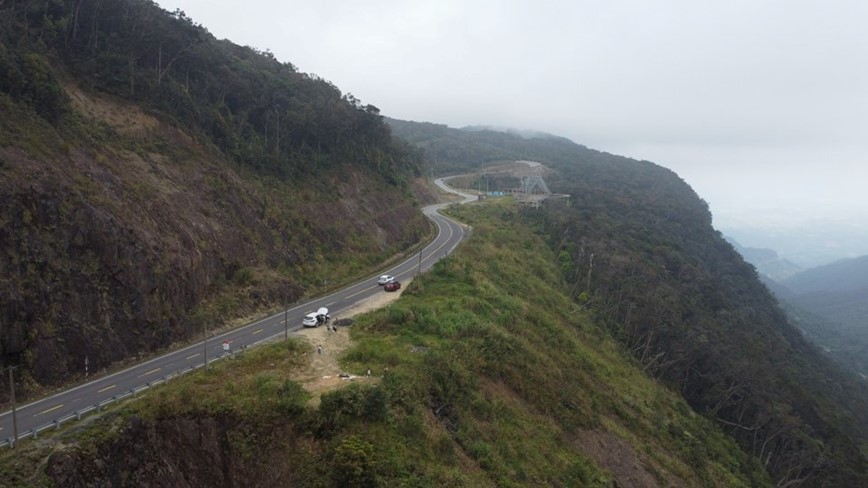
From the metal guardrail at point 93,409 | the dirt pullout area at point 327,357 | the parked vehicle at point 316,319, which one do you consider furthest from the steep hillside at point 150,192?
the dirt pullout area at point 327,357

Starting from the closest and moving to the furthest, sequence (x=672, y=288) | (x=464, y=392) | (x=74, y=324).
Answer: (x=74, y=324) → (x=464, y=392) → (x=672, y=288)

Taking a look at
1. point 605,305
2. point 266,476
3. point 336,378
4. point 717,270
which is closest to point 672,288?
point 605,305

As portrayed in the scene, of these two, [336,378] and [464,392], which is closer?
[336,378]

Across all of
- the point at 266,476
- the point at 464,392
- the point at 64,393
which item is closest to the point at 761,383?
the point at 464,392

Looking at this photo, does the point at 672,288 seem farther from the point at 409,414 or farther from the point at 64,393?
the point at 64,393

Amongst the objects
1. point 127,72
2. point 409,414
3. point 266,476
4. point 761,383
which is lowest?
point 761,383

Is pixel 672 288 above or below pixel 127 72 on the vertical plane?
below

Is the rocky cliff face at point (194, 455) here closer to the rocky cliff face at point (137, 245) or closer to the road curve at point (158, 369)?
the road curve at point (158, 369)

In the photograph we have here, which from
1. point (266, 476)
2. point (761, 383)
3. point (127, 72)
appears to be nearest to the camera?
point (266, 476)
